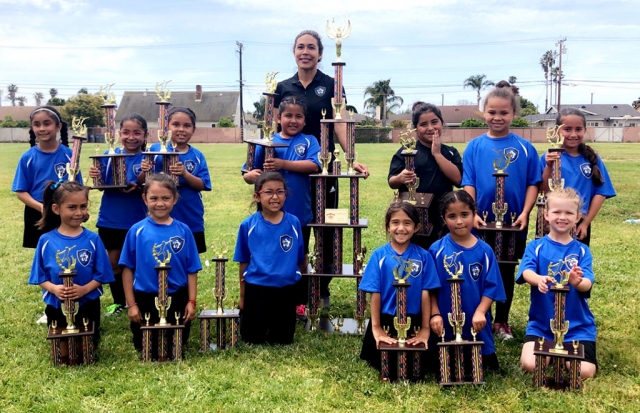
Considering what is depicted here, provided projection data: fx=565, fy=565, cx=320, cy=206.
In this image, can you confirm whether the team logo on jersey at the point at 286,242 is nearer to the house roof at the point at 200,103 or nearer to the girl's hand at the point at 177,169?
the girl's hand at the point at 177,169

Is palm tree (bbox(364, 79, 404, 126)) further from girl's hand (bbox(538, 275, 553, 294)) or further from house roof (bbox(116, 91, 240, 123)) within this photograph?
girl's hand (bbox(538, 275, 553, 294))

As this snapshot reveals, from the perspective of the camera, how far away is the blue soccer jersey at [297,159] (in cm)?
520

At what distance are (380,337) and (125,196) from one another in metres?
2.78

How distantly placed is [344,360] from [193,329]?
1636mm

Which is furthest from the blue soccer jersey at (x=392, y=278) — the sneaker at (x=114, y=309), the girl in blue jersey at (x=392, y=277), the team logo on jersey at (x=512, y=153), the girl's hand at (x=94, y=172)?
the sneaker at (x=114, y=309)

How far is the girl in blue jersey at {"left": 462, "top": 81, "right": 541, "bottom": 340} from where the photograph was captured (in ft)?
15.3

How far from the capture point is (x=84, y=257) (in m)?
4.49

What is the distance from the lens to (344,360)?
4.54 metres

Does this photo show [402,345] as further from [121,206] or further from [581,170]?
[121,206]

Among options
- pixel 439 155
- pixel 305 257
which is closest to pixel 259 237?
pixel 305 257

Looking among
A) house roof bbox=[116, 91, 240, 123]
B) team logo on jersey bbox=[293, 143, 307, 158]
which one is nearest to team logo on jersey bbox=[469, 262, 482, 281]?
team logo on jersey bbox=[293, 143, 307, 158]

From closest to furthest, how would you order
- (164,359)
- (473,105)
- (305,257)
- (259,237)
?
→ (164,359) → (259,237) → (305,257) → (473,105)

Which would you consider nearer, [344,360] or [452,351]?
[452,351]

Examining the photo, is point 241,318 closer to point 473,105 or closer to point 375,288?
point 375,288
